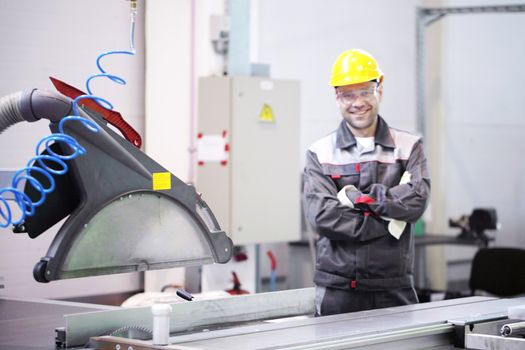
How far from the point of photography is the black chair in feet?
15.9

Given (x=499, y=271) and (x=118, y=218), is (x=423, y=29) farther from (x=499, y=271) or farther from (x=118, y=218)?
(x=118, y=218)

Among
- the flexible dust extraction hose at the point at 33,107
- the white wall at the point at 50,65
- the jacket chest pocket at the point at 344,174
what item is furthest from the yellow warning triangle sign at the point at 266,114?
the flexible dust extraction hose at the point at 33,107

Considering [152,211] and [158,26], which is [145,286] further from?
[152,211]

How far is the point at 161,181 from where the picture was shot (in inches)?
71.6

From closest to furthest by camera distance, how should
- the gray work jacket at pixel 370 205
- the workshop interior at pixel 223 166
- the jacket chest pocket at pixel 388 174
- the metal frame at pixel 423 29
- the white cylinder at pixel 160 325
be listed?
the white cylinder at pixel 160 325
the workshop interior at pixel 223 166
the gray work jacket at pixel 370 205
the jacket chest pocket at pixel 388 174
the metal frame at pixel 423 29

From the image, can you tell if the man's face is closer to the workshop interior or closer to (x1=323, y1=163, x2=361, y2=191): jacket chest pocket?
(x1=323, y1=163, x2=361, y2=191): jacket chest pocket

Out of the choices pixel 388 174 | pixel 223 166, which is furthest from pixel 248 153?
pixel 388 174

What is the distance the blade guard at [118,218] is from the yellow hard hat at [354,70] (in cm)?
134

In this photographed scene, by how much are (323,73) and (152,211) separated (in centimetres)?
401

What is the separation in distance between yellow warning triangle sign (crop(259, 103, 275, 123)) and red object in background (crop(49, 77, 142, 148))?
261 cm

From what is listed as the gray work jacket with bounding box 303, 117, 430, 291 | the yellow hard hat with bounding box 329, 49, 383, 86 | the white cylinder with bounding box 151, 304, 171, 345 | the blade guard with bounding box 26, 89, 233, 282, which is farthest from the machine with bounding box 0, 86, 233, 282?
the yellow hard hat with bounding box 329, 49, 383, 86

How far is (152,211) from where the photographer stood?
5.93ft

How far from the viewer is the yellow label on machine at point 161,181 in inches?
71.2

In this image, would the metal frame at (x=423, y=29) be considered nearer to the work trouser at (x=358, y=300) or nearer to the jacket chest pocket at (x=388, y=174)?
the jacket chest pocket at (x=388, y=174)
